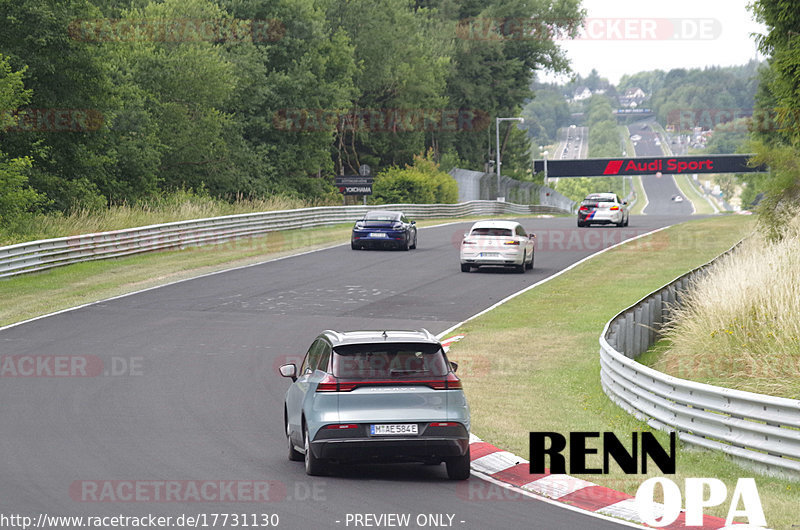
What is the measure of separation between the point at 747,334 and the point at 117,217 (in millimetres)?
28320

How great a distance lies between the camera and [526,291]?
94.8 feet

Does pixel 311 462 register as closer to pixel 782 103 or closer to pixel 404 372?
pixel 404 372

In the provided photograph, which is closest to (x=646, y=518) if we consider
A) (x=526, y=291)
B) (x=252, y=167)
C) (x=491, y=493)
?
(x=491, y=493)

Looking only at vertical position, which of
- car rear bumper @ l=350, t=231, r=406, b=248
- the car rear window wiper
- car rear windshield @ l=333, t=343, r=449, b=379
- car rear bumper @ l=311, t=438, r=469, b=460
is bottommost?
car rear bumper @ l=350, t=231, r=406, b=248

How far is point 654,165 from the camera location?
11975 centimetres

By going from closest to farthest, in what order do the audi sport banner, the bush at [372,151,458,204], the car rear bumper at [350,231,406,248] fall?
the car rear bumper at [350,231,406,248], the bush at [372,151,458,204], the audi sport banner

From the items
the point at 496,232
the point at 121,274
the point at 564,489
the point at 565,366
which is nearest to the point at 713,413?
the point at 564,489

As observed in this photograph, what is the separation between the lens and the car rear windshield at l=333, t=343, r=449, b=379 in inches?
407

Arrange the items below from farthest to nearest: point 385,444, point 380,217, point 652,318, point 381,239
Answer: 1. point 380,217
2. point 381,239
3. point 652,318
4. point 385,444

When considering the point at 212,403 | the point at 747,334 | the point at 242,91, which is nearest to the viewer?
the point at 212,403

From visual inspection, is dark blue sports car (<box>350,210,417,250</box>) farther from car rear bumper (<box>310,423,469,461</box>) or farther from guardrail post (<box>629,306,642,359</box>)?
car rear bumper (<box>310,423,469,461</box>)

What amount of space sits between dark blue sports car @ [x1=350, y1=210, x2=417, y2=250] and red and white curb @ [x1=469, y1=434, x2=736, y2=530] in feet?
89.6

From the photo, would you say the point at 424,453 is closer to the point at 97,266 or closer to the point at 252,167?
the point at 97,266

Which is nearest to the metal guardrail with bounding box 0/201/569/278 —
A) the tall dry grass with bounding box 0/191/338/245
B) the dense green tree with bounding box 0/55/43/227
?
the tall dry grass with bounding box 0/191/338/245
